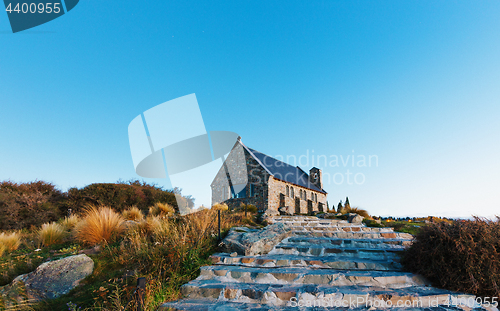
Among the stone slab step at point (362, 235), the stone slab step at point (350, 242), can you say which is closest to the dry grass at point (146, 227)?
the stone slab step at point (350, 242)

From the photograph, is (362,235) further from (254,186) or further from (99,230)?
(254,186)

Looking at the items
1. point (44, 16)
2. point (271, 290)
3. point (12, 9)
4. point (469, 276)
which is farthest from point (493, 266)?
point (12, 9)

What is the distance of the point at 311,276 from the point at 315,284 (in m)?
0.15

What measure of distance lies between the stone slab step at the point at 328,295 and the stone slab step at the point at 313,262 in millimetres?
881

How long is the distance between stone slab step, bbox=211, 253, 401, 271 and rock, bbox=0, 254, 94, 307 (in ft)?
9.14

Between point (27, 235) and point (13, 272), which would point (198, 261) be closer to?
point (13, 272)

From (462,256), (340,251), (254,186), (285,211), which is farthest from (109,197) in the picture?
(462,256)

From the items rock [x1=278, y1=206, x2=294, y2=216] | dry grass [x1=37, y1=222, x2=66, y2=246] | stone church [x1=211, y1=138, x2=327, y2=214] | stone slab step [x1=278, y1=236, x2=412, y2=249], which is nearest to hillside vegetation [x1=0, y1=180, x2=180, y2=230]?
dry grass [x1=37, y1=222, x2=66, y2=246]

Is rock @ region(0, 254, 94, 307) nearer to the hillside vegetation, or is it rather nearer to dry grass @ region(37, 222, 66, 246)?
dry grass @ region(37, 222, 66, 246)

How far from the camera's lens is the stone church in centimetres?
1912

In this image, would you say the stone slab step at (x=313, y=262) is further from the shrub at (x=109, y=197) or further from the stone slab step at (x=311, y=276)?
the shrub at (x=109, y=197)

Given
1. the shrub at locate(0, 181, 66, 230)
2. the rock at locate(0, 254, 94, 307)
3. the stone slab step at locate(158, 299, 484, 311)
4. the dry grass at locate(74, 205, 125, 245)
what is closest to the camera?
the stone slab step at locate(158, 299, 484, 311)

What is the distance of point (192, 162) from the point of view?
10531 mm

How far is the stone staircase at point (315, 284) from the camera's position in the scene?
3.41 m
